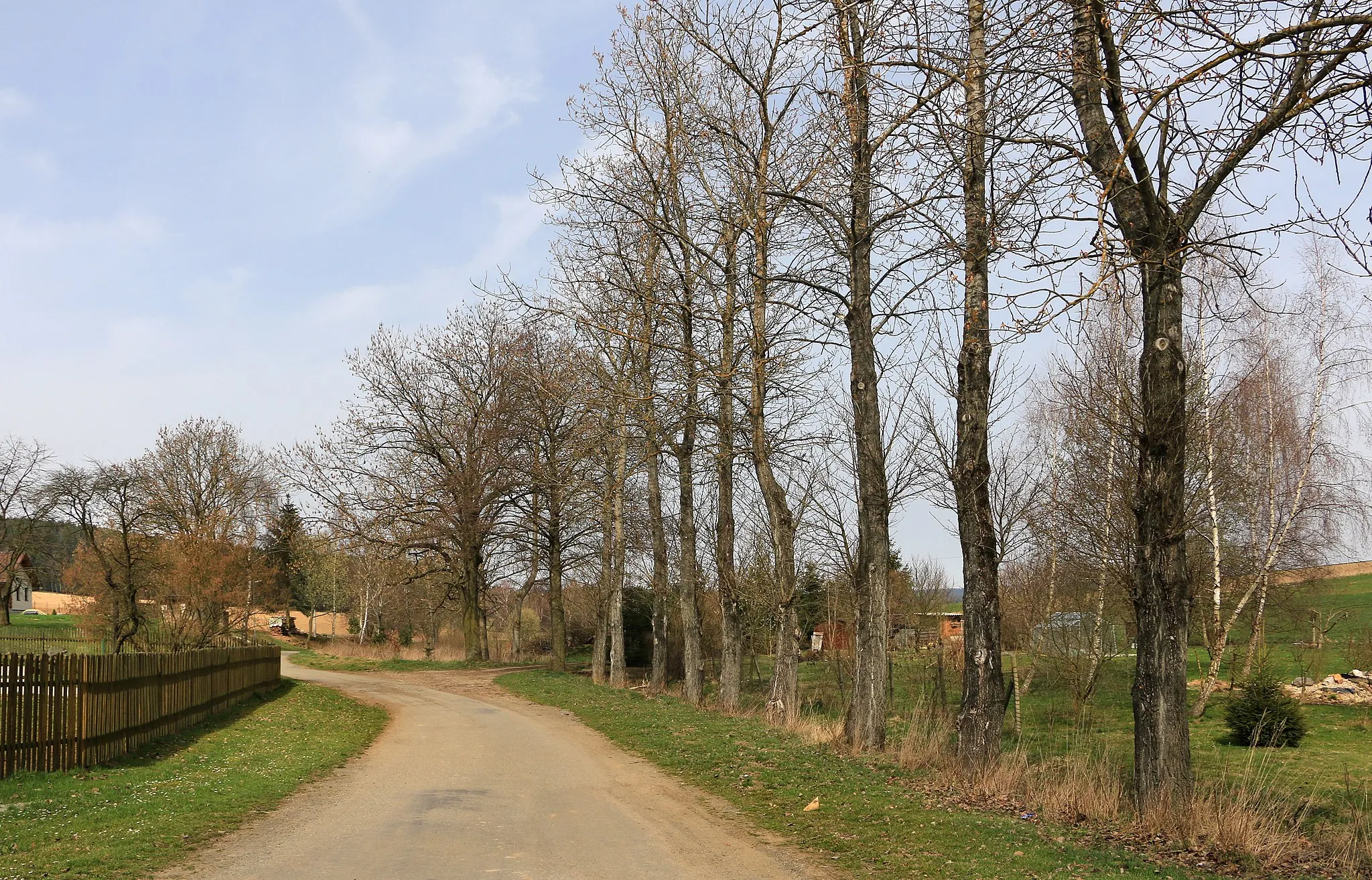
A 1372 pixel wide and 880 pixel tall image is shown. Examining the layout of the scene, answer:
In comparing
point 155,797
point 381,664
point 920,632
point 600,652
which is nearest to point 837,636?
point 920,632

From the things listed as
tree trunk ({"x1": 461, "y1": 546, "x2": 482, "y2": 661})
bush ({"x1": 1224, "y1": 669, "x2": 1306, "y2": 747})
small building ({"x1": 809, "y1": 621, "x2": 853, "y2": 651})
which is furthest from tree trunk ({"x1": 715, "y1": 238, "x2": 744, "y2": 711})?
tree trunk ({"x1": 461, "y1": 546, "x2": 482, "y2": 661})

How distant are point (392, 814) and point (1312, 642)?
35906 mm

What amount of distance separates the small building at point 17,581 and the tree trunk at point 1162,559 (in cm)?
5978

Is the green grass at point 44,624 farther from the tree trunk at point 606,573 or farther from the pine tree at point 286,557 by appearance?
the tree trunk at point 606,573

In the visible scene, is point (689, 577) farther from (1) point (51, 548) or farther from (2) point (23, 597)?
(2) point (23, 597)

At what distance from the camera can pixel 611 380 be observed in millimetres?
22297

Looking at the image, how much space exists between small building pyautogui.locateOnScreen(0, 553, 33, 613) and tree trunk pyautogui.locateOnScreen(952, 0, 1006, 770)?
187ft

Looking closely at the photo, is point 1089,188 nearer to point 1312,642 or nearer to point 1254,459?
point 1254,459

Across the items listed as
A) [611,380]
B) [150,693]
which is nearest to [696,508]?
[611,380]

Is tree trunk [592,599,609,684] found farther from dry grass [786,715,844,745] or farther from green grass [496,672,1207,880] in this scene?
dry grass [786,715,844,745]

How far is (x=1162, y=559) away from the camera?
9.04 m

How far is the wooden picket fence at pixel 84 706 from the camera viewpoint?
11.3m

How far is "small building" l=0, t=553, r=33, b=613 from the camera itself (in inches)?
2279

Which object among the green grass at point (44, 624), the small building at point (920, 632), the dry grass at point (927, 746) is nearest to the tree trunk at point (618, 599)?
the small building at point (920, 632)
